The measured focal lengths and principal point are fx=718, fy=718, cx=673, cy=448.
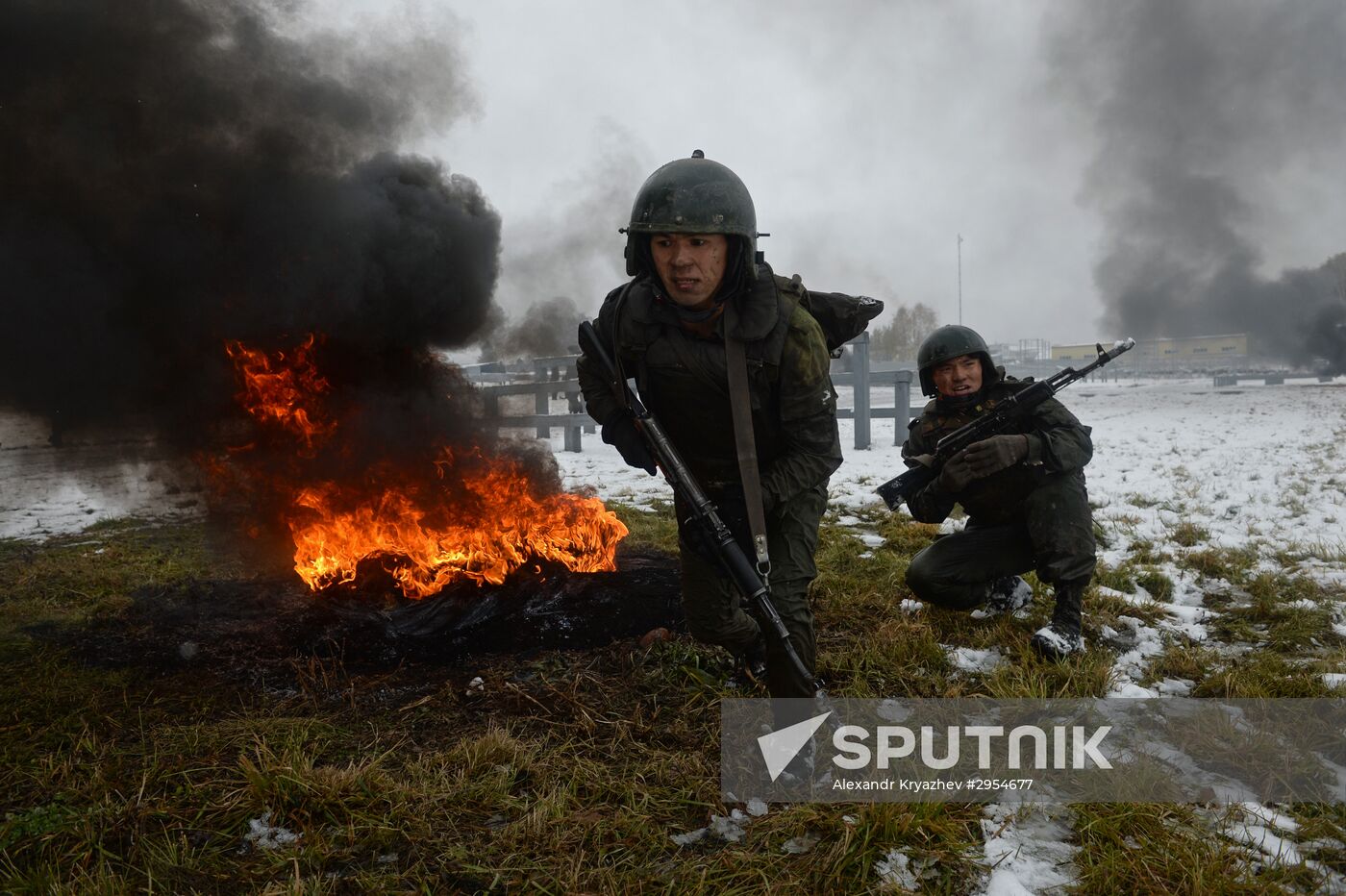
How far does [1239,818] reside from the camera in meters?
2.34

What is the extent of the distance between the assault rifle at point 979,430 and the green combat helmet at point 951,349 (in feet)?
0.87

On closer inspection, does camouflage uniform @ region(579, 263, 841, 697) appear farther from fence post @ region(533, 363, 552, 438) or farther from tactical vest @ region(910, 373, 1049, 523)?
fence post @ region(533, 363, 552, 438)

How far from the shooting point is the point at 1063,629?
3787 millimetres

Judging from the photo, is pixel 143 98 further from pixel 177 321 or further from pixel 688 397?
pixel 688 397

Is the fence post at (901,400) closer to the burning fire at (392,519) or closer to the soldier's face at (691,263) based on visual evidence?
the burning fire at (392,519)

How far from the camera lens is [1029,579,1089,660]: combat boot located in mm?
3617

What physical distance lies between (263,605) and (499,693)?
2160mm

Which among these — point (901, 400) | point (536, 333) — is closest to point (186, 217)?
point (536, 333)

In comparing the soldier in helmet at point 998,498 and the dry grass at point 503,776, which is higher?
the soldier in helmet at point 998,498

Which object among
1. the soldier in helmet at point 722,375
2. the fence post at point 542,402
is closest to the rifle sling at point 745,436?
the soldier in helmet at point 722,375

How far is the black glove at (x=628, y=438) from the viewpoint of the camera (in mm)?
3318

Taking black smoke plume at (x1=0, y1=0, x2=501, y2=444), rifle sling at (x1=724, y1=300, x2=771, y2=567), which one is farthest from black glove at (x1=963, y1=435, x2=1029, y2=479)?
black smoke plume at (x1=0, y1=0, x2=501, y2=444)

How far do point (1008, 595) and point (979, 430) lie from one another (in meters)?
1.06

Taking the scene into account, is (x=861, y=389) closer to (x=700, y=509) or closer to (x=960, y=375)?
(x=960, y=375)
